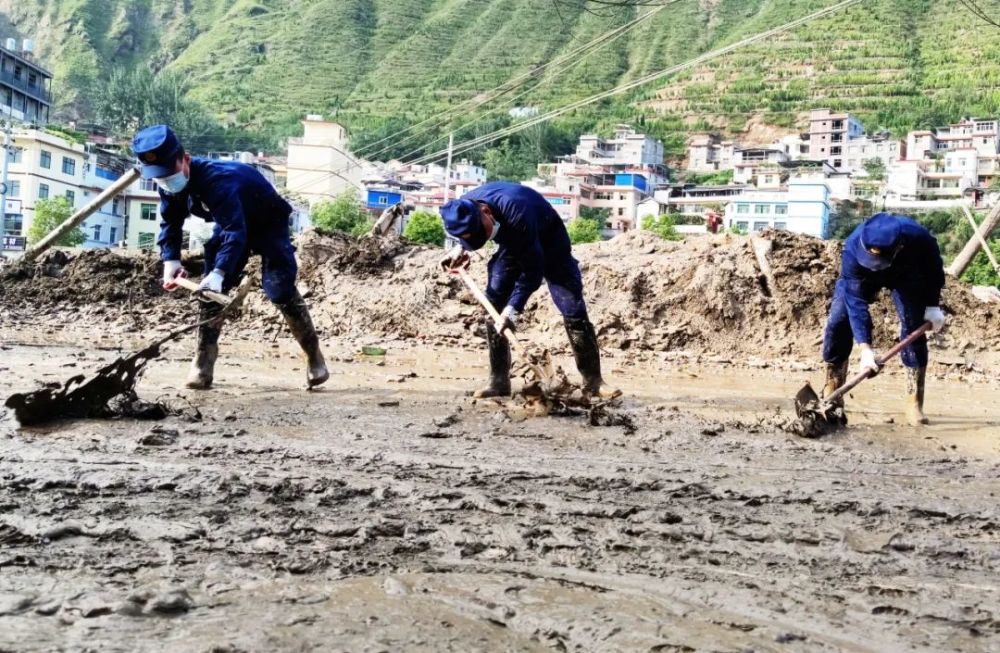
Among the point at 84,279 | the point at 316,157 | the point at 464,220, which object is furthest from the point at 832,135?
the point at 464,220

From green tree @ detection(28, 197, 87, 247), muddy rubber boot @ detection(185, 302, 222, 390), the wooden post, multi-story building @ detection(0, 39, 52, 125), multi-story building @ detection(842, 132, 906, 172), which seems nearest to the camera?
muddy rubber boot @ detection(185, 302, 222, 390)

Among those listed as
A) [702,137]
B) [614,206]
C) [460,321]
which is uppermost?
[702,137]

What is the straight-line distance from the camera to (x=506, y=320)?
18.6ft

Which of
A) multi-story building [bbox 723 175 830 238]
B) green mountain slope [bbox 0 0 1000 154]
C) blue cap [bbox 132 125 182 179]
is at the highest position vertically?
green mountain slope [bbox 0 0 1000 154]

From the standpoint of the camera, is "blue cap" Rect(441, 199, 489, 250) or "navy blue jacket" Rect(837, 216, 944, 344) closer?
"blue cap" Rect(441, 199, 489, 250)

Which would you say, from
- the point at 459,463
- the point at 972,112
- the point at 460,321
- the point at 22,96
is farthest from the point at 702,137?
the point at 459,463

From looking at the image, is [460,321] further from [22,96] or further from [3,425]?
[22,96]

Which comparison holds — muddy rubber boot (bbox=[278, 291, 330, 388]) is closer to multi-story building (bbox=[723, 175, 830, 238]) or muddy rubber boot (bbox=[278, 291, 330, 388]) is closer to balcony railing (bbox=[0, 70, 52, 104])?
multi-story building (bbox=[723, 175, 830, 238])

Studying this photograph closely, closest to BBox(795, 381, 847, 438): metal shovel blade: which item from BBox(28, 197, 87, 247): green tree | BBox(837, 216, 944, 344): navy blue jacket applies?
BBox(837, 216, 944, 344): navy blue jacket

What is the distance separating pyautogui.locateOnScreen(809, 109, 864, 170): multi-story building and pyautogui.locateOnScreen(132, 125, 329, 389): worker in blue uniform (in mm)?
97840

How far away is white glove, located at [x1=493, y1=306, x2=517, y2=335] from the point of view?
5.65 metres

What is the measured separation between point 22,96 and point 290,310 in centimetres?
7740

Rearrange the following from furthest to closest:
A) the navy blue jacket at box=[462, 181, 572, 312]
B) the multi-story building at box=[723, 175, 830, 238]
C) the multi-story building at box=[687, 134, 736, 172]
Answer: the multi-story building at box=[687, 134, 736, 172] < the multi-story building at box=[723, 175, 830, 238] < the navy blue jacket at box=[462, 181, 572, 312]

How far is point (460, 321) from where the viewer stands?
34.2 feet
